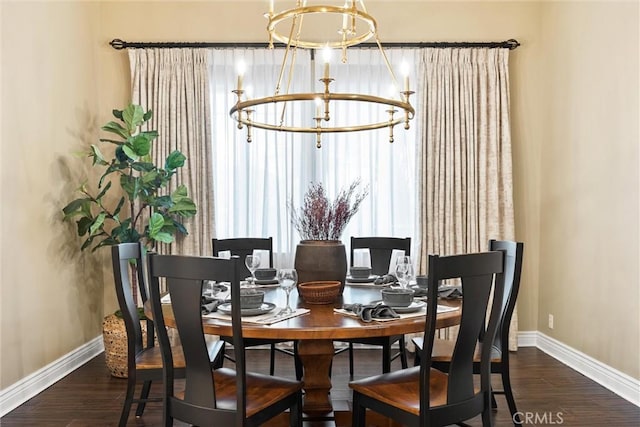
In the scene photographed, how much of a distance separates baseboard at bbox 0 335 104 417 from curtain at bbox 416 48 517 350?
2761mm

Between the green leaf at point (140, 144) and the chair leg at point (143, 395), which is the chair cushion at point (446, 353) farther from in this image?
the green leaf at point (140, 144)

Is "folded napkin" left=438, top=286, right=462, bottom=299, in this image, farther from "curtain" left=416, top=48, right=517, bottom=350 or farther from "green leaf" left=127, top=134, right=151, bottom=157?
"green leaf" left=127, top=134, right=151, bottom=157

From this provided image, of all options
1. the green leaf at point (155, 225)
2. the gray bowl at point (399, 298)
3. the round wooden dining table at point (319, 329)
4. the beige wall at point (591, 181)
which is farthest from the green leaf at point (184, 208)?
the beige wall at point (591, 181)

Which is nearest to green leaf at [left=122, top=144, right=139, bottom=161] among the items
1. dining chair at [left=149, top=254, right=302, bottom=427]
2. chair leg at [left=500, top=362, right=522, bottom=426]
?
dining chair at [left=149, top=254, right=302, bottom=427]

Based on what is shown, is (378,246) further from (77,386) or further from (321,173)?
(77,386)

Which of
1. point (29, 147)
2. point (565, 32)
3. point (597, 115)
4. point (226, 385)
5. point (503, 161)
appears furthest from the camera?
point (503, 161)

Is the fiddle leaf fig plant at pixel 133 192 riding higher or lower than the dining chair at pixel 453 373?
higher

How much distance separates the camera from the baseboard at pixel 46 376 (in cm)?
318

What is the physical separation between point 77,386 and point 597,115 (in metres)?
3.97

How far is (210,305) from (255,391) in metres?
0.41

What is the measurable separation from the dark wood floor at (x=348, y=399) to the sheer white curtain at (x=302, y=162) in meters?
1.19

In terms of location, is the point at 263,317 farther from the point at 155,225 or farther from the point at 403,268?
the point at 155,225

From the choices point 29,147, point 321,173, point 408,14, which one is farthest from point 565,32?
point 29,147

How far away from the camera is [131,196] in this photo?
154 inches
